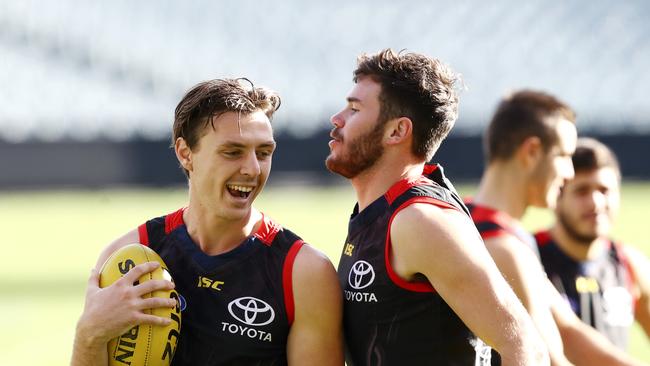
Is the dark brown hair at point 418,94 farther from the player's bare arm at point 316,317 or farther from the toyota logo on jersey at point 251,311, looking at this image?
the toyota logo on jersey at point 251,311

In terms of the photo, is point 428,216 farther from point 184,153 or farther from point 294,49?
point 294,49

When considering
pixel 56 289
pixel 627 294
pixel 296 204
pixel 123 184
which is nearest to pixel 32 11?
pixel 123 184

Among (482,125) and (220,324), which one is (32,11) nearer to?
(482,125)

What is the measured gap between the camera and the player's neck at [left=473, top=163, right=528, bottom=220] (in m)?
5.23

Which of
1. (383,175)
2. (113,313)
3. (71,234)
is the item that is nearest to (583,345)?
(383,175)

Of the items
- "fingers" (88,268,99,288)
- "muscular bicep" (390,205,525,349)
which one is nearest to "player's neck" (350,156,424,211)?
"muscular bicep" (390,205,525,349)

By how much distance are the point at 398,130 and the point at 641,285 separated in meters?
2.80

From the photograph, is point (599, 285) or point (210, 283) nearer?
point (210, 283)

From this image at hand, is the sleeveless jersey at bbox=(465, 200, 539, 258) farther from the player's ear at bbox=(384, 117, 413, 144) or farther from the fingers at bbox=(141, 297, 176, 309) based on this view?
the fingers at bbox=(141, 297, 176, 309)

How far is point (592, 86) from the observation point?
32.8m

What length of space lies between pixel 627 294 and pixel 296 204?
1675 cm

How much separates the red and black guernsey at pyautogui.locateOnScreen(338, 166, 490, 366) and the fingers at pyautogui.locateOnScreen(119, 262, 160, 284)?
741mm

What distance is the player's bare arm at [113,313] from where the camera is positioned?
377 cm

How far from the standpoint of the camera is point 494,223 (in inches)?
190
